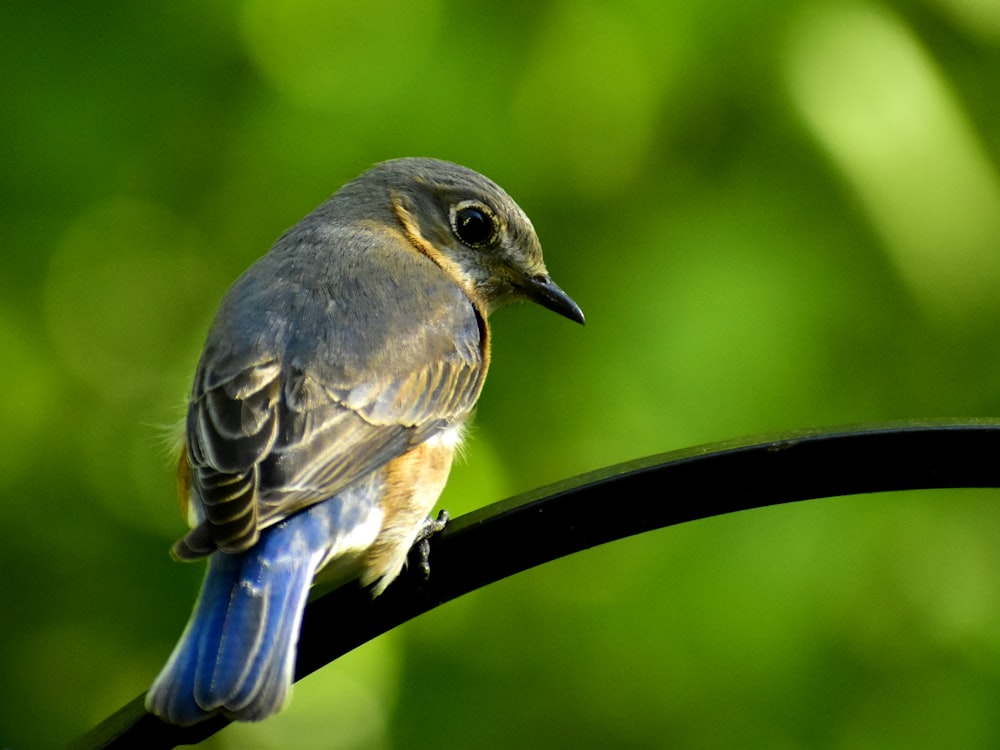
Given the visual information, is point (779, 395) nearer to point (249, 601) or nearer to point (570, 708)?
point (570, 708)

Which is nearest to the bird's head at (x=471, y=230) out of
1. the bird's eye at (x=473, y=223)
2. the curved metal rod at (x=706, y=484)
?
the bird's eye at (x=473, y=223)

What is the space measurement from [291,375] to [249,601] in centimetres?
69

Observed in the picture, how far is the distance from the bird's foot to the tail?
8.6 inches

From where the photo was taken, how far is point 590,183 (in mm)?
4086

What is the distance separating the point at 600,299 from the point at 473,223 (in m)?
0.48

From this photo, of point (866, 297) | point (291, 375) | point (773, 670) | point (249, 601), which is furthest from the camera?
point (866, 297)

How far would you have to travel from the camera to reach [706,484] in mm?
2551

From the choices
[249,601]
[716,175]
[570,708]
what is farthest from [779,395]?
[249,601]

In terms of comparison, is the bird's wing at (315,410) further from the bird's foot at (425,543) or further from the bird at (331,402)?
the bird's foot at (425,543)

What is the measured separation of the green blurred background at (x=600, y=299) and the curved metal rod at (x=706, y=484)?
1126mm

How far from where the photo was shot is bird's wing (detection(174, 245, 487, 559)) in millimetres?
3023

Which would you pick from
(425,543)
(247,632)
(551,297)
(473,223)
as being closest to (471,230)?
(473,223)

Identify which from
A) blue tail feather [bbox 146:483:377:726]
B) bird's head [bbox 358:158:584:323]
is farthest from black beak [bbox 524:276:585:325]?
blue tail feather [bbox 146:483:377:726]

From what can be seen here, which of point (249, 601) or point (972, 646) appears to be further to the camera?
point (972, 646)
